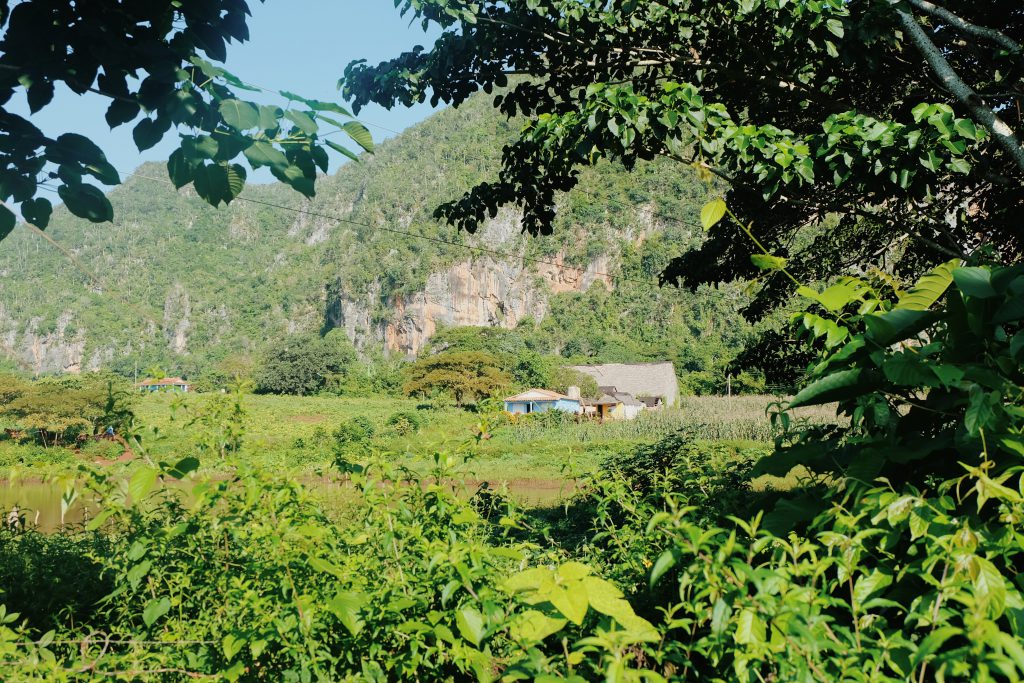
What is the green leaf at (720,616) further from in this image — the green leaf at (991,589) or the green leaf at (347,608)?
the green leaf at (347,608)

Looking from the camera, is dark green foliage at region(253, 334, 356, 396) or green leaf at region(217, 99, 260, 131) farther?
dark green foliage at region(253, 334, 356, 396)

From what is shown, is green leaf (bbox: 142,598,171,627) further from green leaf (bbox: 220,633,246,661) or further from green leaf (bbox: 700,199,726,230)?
green leaf (bbox: 700,199,726,230)

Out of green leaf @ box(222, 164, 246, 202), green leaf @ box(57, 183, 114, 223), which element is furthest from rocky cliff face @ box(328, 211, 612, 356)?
green leaf @ box(222, 164, 246, 202)

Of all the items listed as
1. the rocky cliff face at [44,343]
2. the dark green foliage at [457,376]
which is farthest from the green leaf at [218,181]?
the rocky cliff face at [44,343]

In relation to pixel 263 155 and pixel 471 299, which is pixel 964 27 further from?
pixel 471 299

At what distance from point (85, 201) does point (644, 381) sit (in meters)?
→ 51.8

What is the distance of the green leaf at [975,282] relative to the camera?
64.1 inches

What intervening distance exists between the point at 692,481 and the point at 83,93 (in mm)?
3587

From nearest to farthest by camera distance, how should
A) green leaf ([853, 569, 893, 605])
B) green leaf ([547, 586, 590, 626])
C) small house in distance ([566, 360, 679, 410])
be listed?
green leaf ([547, 586, 590, 626]) → green leaf ([853, 569, 893, 605]) → small house in distance ([566, 360, 679, 410])

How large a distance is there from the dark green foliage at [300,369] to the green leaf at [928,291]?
186ft

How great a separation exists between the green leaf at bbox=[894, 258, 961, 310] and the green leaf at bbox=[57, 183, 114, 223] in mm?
1920

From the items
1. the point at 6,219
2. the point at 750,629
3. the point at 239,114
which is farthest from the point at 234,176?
the point at 750,629

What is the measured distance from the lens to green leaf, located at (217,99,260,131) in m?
1.31

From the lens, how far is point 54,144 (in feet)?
5.03
